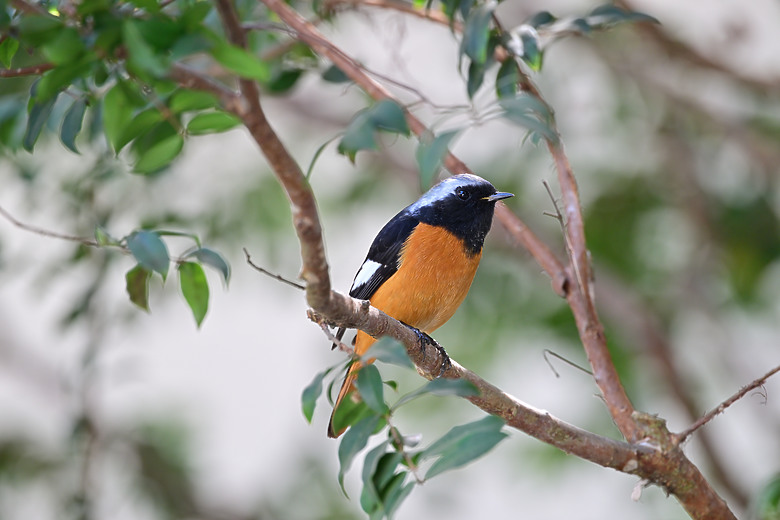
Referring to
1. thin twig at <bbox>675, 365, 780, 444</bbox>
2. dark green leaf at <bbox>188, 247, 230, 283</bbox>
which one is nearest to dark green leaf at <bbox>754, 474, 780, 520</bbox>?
thin twig at <bbox>675, 365, 780, 444</bbox>

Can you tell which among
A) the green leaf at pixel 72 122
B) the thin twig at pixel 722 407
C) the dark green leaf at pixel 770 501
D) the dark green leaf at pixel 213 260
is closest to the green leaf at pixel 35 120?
the green leaf at pixel 72 122

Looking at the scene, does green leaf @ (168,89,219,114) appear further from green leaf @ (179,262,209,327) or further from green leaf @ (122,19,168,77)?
green leaf @ (179,262,209,327)

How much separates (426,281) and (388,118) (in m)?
1.54

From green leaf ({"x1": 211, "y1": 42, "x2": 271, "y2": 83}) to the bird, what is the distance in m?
1.69

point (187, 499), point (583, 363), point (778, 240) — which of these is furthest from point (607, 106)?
point (187, 499)

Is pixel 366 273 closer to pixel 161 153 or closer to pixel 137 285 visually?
pixel 137 285

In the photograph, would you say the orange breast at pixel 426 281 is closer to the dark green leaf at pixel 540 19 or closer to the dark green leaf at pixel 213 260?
the dark green leaf at pixel 540 19

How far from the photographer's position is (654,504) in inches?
202

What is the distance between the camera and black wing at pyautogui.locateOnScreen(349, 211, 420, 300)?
3.08 metres

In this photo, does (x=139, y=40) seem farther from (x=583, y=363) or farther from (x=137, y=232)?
(x=583, y=363)

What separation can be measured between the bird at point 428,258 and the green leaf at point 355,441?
1.20 meters

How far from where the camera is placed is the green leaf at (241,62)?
1301 mm

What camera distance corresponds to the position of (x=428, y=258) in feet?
9.90

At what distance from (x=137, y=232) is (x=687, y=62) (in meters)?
3.80
